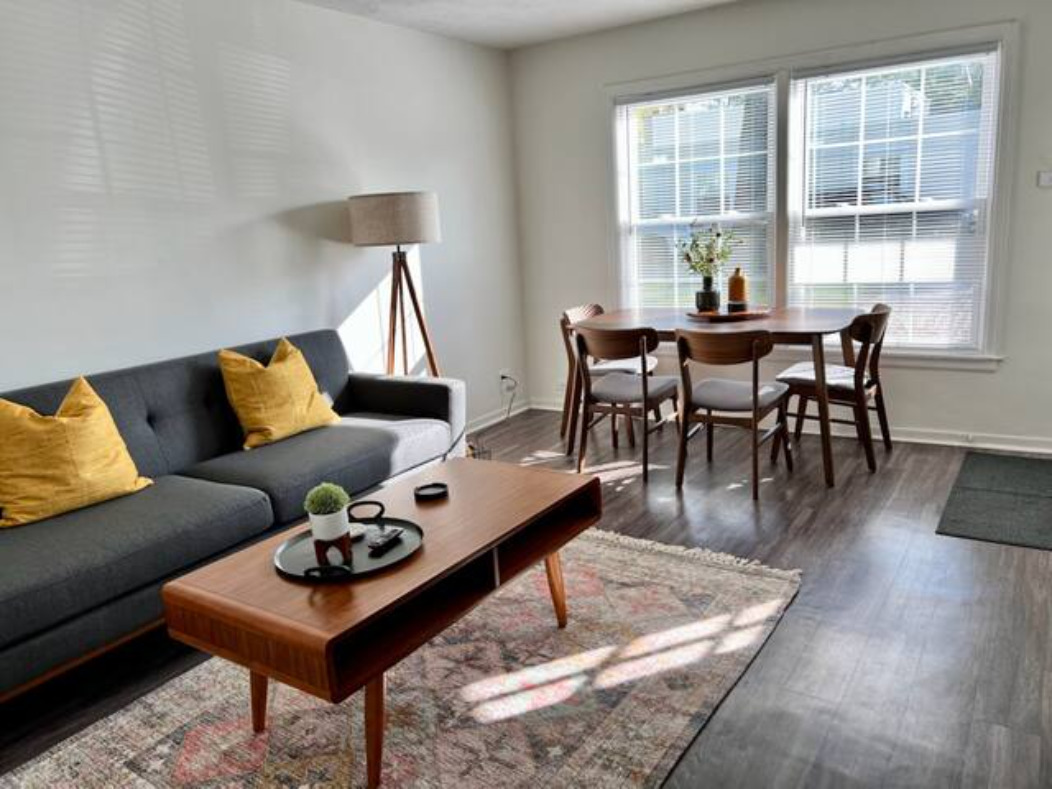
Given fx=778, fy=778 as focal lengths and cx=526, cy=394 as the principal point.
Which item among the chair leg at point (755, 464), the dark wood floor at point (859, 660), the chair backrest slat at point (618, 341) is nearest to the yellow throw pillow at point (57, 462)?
the dark wood floor at point (859, 660)

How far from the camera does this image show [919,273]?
4.32m

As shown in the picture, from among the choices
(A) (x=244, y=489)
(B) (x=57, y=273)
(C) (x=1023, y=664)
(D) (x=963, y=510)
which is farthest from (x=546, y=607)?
(B) (x=57, y=273)

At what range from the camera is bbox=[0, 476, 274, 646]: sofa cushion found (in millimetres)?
2150

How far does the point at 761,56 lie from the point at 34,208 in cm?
377

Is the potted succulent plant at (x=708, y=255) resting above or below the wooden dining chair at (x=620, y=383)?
above

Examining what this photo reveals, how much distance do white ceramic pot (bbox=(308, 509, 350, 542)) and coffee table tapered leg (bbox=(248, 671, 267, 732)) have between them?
422mm

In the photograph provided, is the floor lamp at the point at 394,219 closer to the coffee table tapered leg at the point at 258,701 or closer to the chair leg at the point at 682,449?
the chair leg at the point at 682,449

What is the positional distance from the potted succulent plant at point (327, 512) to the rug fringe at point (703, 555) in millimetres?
1487

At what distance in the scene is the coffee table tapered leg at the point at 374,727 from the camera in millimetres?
1825

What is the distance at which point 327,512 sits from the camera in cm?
199

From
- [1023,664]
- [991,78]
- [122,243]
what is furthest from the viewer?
[991,78]

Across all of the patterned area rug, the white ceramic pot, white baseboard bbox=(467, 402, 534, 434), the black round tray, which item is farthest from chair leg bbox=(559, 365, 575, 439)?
the white ceramic pot

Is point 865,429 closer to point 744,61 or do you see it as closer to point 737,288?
point 737,288

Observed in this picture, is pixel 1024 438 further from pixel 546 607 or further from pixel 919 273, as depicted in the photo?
pixel 546 607
